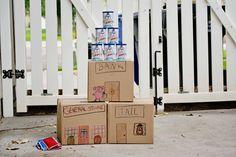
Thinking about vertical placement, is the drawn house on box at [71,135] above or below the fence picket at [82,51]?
below

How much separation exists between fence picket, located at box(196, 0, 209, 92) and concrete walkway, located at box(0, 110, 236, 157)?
1.48ft

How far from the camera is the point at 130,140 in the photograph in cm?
441

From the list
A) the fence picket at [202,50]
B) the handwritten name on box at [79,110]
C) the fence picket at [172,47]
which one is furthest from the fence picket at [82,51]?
the handwritten name on box at [79,110]

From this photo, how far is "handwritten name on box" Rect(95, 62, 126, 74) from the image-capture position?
4.43m

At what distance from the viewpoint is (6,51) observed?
5.85m

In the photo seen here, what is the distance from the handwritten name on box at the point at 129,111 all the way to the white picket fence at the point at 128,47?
1.69 metres

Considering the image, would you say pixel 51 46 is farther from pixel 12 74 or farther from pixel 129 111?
pixel 129 111

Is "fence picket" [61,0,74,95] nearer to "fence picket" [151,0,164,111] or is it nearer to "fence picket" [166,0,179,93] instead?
"fence picket" [151,0,164,111]

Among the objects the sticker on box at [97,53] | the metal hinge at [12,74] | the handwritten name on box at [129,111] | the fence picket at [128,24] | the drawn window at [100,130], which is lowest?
the drawn window at [100,130]

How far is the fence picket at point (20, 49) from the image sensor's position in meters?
5.85

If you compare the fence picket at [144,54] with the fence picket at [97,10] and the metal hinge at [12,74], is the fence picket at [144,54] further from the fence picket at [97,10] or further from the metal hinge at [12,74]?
the metal hinge at [12,74]

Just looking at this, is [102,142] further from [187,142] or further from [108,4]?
[108,4]

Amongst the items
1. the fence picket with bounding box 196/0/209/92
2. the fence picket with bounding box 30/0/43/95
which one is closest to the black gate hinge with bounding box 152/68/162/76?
the fence picket with bounding box 196/0/209/92

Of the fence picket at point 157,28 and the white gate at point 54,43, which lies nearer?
the white gate at point 54,43
